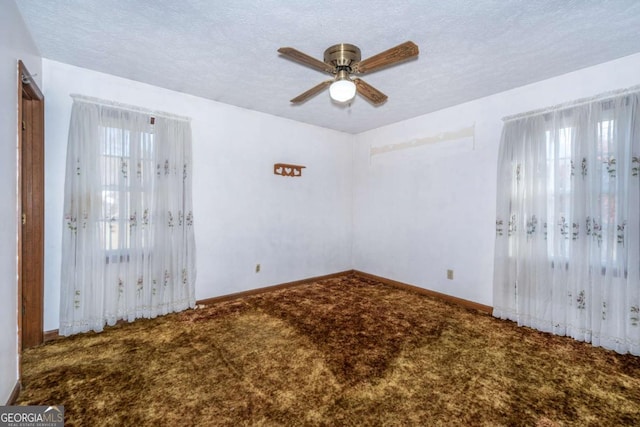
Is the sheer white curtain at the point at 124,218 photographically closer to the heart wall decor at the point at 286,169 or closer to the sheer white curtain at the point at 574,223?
the heart wall decor at the point at 286,169

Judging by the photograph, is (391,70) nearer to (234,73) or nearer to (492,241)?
(234,73)

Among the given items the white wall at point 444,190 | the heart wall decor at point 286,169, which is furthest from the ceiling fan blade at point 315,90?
the white wall at point 444,190

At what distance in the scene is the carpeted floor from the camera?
1714 millimetres

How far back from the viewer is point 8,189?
1761mm

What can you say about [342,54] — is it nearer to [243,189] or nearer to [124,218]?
[243,189]

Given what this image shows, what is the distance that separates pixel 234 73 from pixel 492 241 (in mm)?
3371

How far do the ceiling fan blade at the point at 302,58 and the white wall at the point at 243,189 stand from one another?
81.8 inches

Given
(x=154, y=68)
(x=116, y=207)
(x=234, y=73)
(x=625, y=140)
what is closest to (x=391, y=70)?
(x=234, y=73)

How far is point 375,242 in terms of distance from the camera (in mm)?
4727

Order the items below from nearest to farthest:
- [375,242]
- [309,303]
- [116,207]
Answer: [116,207] < [309,303] < [375,242]

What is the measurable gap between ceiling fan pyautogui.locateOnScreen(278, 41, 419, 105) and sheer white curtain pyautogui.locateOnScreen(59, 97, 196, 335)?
74.4 inches

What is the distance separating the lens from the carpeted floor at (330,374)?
171 centimetres

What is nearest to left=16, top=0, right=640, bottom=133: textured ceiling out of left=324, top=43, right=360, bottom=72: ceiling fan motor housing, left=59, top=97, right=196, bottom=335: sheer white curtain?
left=324, top=43, right=360, bottom=72: ceiling fan motor housing

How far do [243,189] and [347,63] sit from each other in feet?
7.40
